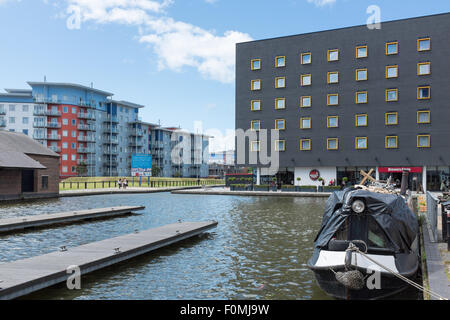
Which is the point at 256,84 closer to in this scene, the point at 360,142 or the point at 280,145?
the point at 280,145

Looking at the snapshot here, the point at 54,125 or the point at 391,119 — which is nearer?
the point at 391,119

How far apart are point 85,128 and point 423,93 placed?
83.9 m

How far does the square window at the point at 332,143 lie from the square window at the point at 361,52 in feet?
39.5

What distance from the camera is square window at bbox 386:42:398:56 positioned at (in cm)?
5580

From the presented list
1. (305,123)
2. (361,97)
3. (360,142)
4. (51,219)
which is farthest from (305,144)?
(51,219)

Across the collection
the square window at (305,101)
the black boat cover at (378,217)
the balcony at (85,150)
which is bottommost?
the black boat cover at (378,217)

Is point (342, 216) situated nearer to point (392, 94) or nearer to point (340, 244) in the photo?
point (340, 244)

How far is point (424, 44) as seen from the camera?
5450 centimetres

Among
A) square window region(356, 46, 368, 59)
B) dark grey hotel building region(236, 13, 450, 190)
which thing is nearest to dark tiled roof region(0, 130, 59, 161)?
dark grey hotel building region(236, 13, 450, 190)

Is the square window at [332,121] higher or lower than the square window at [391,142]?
higher

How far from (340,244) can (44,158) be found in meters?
43.2

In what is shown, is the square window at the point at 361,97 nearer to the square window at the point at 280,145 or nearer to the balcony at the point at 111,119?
the square window at the point at 280,145

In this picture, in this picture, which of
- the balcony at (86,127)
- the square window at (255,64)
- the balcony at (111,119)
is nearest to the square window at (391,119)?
the square window at (255,64)

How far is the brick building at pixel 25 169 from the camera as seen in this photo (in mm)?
39250
